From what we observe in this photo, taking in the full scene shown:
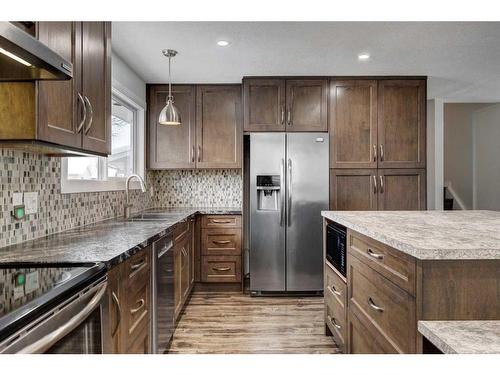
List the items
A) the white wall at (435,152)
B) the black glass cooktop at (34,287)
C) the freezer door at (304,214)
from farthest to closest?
the white wall at (435,152)
the freezer door at (304,214)
the black glass cooktop at (34,287)

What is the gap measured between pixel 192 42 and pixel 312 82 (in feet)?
4.83

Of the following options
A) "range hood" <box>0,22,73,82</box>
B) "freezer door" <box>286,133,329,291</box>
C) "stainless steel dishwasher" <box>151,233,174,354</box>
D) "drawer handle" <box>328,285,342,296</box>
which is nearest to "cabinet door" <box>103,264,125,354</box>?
"stainless steel dishwasher" <box>151,233,174,354</box>

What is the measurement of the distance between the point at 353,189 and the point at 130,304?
9.05 feet

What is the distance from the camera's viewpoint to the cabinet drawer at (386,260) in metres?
1.25

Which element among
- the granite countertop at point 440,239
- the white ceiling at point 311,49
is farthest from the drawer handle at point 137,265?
the white ceiling at point 311,49

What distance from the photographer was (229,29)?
8.36ft

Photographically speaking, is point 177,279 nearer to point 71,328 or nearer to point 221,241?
point 221,241

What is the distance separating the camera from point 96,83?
6.01ft

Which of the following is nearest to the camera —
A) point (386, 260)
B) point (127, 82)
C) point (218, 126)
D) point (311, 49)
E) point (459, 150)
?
point (386, 260)

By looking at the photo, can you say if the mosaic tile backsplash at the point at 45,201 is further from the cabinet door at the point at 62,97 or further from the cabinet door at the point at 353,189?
the cabinet door at the point at 353,189

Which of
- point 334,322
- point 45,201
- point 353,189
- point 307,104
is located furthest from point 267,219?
point 45,201

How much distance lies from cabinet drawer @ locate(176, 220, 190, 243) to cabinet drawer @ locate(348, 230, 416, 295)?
132 centimetres

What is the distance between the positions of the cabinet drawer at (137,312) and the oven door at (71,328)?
32 centimetres
